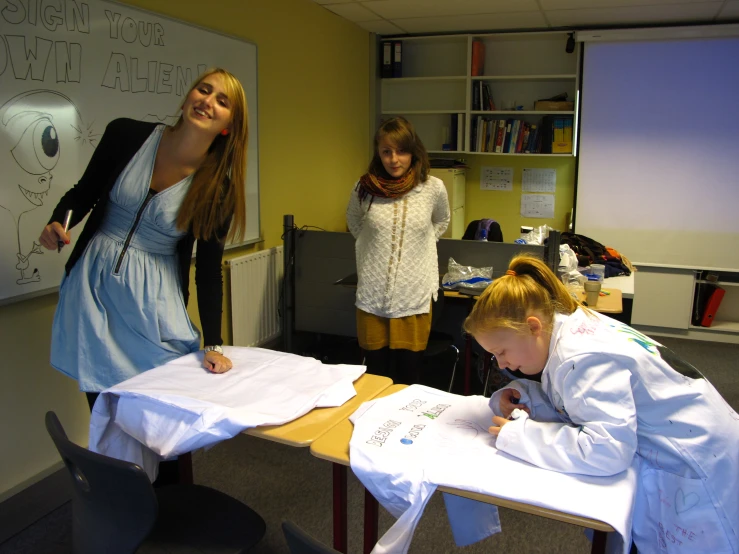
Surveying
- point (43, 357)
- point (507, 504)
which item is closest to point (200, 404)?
point (507, 504)

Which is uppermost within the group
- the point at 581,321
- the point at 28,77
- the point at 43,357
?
the point at 28,77

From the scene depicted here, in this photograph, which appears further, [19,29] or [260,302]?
[260,302]

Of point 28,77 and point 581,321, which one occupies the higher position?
point 28,77

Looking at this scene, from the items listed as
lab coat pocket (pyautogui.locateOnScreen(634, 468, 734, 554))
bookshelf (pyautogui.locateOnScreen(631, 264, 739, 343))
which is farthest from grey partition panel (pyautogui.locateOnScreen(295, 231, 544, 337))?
lab coat pocket (pyautogui.locateOnScreen(634, 468, 734, 554))

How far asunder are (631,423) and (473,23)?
4285 millimetres

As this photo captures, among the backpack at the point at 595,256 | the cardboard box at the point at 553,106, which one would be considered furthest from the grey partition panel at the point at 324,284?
the cardboard box at the point at 553,106

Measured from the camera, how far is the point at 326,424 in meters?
1.45

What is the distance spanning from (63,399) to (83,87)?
1.25 metres

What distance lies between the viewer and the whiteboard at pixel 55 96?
88.3 inches

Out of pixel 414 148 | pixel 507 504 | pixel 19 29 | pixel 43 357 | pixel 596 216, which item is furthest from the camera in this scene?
pixel 596 216

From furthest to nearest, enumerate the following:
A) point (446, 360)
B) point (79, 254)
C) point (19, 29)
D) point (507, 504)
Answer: point (446, 360), point (19, 29), point (79, 254), point (507, 504)

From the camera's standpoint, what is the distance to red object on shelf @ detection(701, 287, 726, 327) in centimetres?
475

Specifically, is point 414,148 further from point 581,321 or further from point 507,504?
point 507,504

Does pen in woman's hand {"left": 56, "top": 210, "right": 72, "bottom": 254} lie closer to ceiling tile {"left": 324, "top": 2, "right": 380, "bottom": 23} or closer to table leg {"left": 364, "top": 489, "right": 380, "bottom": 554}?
table leg {"left": 364, "top": 489, "right": 380, "bottom": 554}
